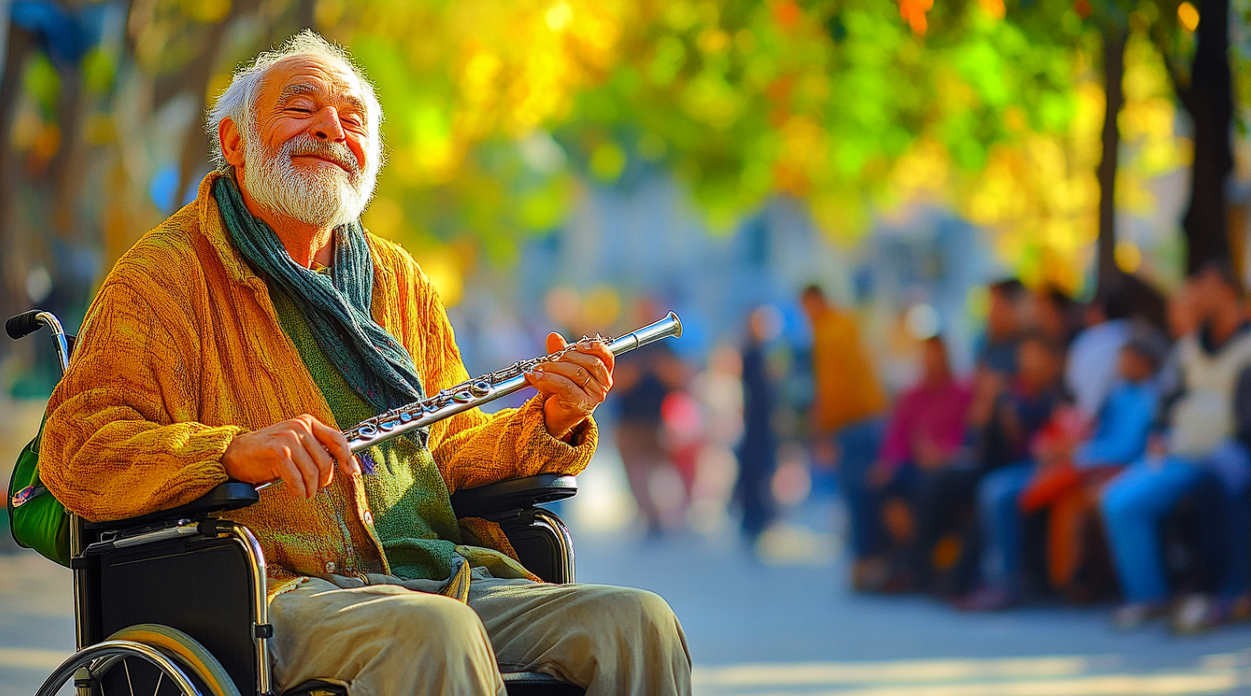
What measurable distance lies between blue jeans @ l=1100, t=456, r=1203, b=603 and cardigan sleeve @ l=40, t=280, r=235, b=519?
5525 millimetres

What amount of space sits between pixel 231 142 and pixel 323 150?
0.24m

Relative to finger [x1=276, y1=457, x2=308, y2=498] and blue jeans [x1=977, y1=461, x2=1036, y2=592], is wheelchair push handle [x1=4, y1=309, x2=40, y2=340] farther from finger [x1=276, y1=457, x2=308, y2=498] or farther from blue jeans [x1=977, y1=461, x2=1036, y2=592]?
blue jeans [x1=977, y1=461, x2=1036, y2=592]

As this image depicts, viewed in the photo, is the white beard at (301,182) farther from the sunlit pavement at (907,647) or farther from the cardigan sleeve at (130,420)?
the sunlit pavement at (907,647)

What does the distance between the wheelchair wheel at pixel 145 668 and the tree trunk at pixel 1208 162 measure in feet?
22.9

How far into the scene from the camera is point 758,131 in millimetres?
14695

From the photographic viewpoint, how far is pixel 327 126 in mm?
3404

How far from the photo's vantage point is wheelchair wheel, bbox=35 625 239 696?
9.23ft

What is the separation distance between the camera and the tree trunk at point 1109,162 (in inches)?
380

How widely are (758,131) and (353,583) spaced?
1200 cm

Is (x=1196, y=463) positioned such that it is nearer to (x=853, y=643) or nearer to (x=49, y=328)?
(x=853, y=643)

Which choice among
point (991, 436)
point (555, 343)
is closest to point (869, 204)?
point (991, 436)

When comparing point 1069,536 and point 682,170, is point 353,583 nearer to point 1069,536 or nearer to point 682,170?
point 1069,536

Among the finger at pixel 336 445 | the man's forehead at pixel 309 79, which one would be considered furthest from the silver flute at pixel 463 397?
the man's forehead at pixel 309 79

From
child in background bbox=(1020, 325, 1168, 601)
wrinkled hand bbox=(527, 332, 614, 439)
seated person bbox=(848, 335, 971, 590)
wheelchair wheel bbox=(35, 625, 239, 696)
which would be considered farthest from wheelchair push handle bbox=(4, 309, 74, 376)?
seated person bbox=(848, 335, 971, 590)
